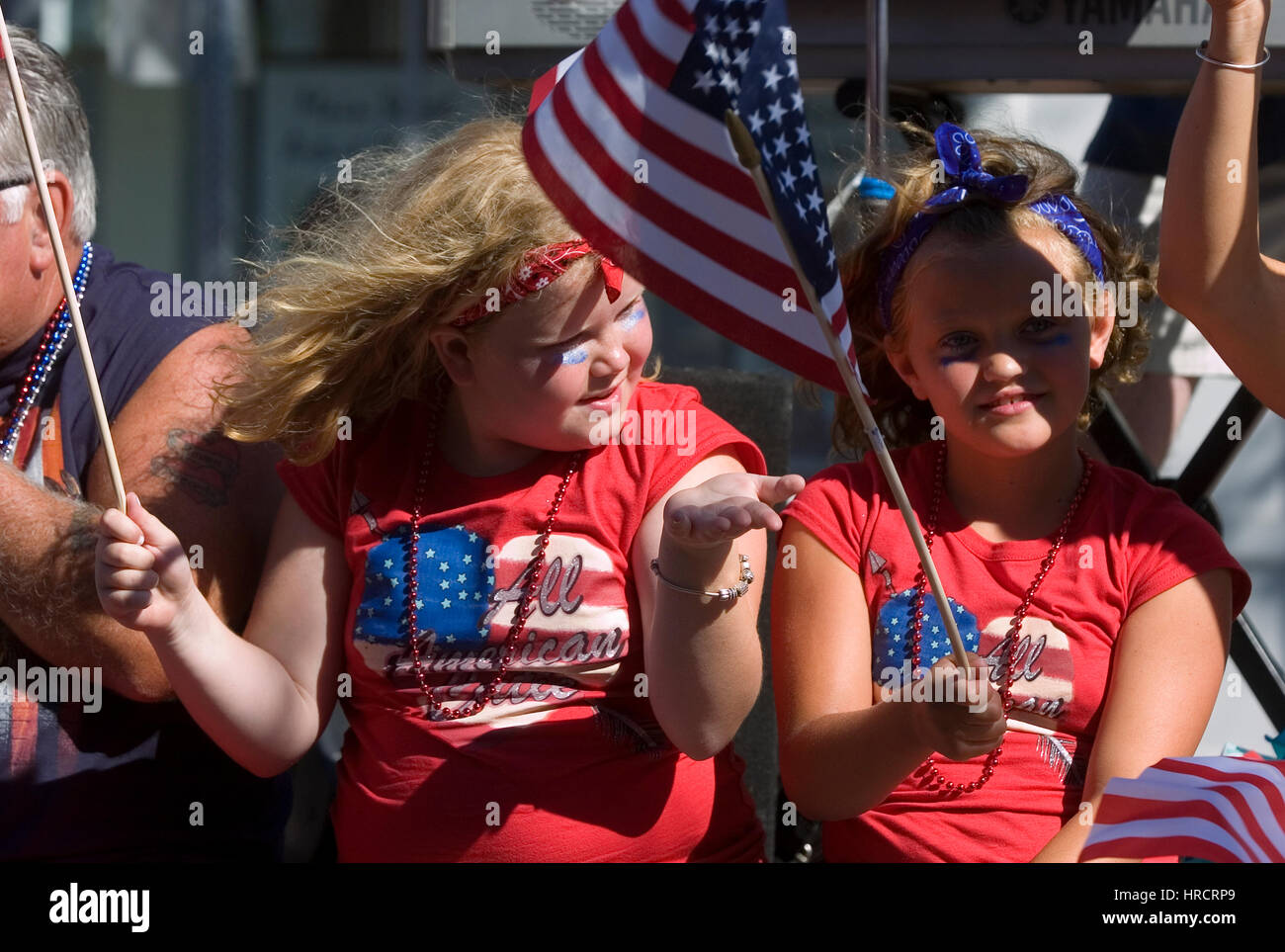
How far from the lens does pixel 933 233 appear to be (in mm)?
2223

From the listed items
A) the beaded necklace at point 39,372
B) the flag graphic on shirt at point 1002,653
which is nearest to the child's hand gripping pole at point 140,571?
the beaded necklace at point 39,372

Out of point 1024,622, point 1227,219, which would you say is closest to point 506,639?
point 1024,622

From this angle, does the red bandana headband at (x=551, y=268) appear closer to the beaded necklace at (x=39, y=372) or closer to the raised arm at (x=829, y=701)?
the raised arm at (x=829, y=701)

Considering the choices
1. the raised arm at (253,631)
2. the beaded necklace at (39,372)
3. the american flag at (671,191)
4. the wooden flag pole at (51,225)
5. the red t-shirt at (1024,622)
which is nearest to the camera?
the american flag at (671,191)

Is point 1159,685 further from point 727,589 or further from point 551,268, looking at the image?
point 551,268

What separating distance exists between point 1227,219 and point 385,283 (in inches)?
45.3

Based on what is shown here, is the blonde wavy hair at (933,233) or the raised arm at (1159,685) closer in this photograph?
the raised arm at (1159,685)

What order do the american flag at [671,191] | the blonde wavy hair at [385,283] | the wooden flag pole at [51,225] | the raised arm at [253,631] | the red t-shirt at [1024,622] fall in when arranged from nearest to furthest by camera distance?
the american flag at [671,191] < the wooden flag pole at [51,225] < the raised arm at [253,631] < the red t-shirt at [1024,622] < the blonde wavy hair at [385,283]

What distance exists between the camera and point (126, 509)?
6.43ft

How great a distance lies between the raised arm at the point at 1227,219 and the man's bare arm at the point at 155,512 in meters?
1.42

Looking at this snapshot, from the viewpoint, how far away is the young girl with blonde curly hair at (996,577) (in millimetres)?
2020

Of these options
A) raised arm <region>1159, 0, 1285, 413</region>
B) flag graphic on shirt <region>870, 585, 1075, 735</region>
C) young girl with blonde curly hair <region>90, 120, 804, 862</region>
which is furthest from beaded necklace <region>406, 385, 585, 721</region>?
raised arm <region>1159, 0, 1285, 413</region>
